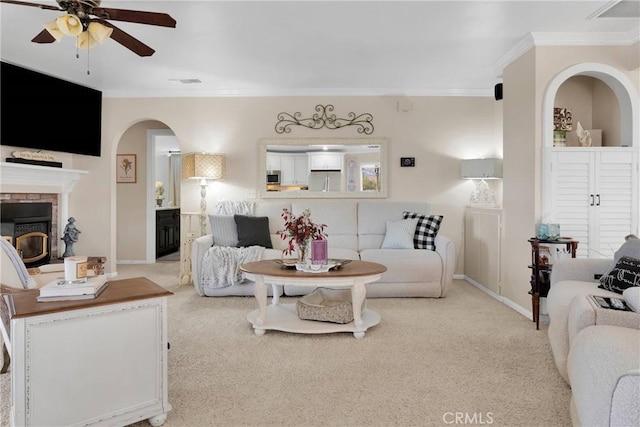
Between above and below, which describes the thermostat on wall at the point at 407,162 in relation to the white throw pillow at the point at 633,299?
above

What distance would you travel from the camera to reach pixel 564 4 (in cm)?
296

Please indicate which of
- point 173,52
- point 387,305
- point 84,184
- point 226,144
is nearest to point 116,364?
point 387,305

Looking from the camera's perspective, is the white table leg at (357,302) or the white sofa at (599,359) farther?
the white table leg at (357,302)

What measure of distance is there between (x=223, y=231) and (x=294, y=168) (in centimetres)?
133

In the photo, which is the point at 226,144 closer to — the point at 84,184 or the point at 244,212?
the point at 244,212

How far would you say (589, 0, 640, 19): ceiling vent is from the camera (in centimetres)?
291

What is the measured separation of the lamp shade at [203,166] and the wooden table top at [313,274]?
1937 mm

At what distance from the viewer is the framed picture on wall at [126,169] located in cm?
664

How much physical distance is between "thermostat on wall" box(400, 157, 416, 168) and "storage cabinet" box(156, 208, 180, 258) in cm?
430

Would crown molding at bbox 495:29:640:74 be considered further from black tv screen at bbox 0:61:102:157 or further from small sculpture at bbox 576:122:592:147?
black tv screen at bbox 0:61:102:157

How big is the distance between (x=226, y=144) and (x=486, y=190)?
3442 millimetres

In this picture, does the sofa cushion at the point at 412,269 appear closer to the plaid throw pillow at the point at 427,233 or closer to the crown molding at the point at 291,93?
the plaid throw pillow at the point at 427,233

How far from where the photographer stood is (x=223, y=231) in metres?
4.62

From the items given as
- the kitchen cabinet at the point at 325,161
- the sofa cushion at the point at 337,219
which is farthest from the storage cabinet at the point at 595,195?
the kitchen cabinet at the point at 325,161
